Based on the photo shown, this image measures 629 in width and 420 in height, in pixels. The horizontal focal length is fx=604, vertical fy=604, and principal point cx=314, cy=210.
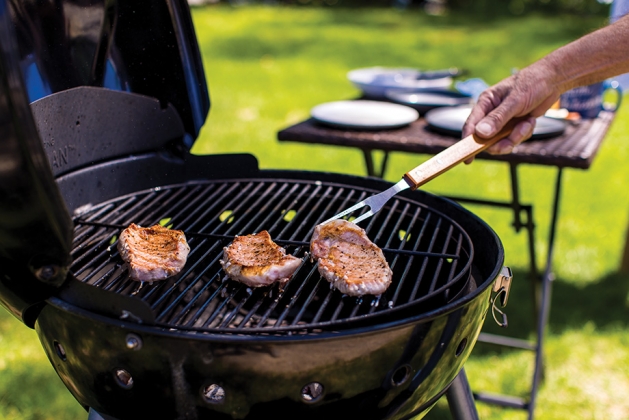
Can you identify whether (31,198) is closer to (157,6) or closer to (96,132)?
(96,132)

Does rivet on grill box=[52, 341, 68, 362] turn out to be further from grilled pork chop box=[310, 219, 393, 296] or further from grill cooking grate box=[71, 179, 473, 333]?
grilled pork chop box=[310, 219, 393, 296]

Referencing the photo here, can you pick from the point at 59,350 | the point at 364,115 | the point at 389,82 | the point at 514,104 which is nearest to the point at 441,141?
the point at 364,115

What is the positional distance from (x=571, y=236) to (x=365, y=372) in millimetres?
3690

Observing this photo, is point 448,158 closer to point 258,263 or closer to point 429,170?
point 429,170

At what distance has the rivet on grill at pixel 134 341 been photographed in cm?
123

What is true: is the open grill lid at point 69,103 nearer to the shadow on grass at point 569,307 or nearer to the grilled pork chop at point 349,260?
the grilled pork chop at point 349,260

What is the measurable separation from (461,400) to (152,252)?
1.00 meters

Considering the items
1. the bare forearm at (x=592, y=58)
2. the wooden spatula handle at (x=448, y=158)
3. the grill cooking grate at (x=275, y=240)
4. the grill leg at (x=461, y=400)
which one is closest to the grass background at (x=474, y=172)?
the grill leg at (x=461, y=400)

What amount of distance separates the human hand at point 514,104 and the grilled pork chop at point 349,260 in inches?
20.2

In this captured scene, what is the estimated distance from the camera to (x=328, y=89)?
7715 mm

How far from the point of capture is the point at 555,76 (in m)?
1.92

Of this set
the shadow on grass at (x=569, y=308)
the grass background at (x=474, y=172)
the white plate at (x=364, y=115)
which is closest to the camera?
the white plate at (x=364, y=115)

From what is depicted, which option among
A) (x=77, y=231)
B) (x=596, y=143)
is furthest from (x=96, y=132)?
(x=596, y=143)

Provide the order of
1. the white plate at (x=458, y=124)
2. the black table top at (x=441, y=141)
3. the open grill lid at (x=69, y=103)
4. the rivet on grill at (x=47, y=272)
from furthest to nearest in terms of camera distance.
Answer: the white plate at (x=458, y=124)
the black table top at (x=441, y=141)
the rivet on grill at (x=47, y=272)
the open grill lid at (x=69, y=103)
